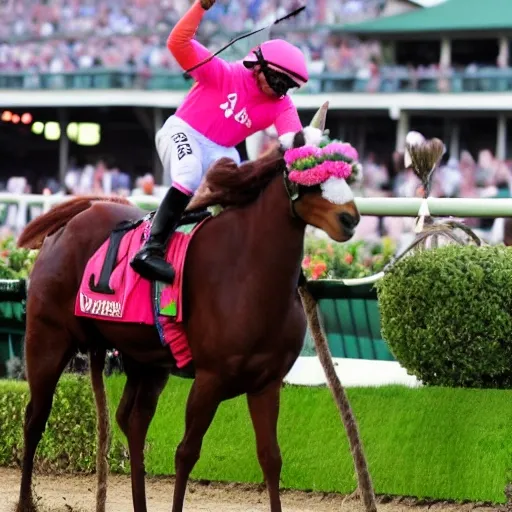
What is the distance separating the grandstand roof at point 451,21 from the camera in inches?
1206

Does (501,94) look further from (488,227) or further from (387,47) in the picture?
(488,227)

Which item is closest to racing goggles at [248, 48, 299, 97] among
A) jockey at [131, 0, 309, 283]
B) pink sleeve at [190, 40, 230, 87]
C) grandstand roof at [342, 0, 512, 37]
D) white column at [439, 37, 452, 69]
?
jockey at [131, 0, 309, 283]

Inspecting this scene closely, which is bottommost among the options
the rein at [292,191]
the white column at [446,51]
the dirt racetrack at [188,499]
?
the white column at [446,51]

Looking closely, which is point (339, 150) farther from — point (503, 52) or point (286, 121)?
point (503, 52)

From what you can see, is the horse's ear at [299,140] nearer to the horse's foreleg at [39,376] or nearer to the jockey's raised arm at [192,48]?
the jockey's raised arm at [192,48]

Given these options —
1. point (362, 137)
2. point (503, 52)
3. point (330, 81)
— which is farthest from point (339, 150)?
point (362, 137)

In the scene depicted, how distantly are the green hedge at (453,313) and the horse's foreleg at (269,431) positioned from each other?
1.18 meters

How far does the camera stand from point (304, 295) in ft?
18.2

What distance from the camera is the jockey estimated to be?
5.09m

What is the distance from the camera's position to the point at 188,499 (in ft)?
20.9

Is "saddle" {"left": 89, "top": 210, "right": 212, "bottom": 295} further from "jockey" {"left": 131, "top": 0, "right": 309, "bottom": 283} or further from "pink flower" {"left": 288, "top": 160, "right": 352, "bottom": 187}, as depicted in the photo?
"pink flower" {"left": 288, "top": 160, "right": 352, "bottom": 187}

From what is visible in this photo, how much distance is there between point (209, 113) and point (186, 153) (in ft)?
0.62

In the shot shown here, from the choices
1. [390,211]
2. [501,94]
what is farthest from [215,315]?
[501,94]

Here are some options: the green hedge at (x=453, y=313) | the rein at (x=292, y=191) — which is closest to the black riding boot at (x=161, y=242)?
the rein at (x=292, y=191)
